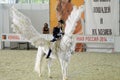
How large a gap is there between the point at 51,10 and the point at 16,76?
11.2m

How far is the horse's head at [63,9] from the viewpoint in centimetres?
2256

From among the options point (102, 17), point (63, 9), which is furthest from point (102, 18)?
point (63, 9)

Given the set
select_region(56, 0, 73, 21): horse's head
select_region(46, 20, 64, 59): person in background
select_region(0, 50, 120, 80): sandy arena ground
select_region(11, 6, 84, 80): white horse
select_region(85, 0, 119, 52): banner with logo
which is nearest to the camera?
select_region(11, 6, 84, 80): white horse

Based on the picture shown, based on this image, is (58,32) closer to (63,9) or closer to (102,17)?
(102,17)

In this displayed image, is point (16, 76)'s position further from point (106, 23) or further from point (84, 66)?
point (106, 23)

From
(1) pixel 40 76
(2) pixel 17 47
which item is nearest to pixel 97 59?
(1) pixel 40 76

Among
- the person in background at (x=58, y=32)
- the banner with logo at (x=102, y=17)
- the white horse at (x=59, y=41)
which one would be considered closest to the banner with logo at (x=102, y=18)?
the banner with logo at (x=102, y=17)

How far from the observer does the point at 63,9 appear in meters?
22.7

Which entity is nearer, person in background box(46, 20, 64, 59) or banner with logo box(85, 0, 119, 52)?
person in background box(46, 20, 64, 59)

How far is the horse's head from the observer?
22562 mm

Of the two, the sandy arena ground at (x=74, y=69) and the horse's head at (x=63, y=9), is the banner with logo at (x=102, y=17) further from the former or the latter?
the sandy arena ground at (x=74, y=69)

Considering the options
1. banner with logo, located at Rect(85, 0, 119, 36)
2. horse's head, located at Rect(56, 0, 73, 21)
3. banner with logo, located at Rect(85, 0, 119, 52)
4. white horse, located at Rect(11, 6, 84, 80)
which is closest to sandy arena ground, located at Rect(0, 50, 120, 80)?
white horse, located at Rect(11, 6, 84, 80)

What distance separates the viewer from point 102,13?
22.0m

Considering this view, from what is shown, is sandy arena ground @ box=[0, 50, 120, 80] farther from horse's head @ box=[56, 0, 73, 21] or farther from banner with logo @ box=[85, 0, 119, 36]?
horse's head @ box=[56, 0, 73, 21]
